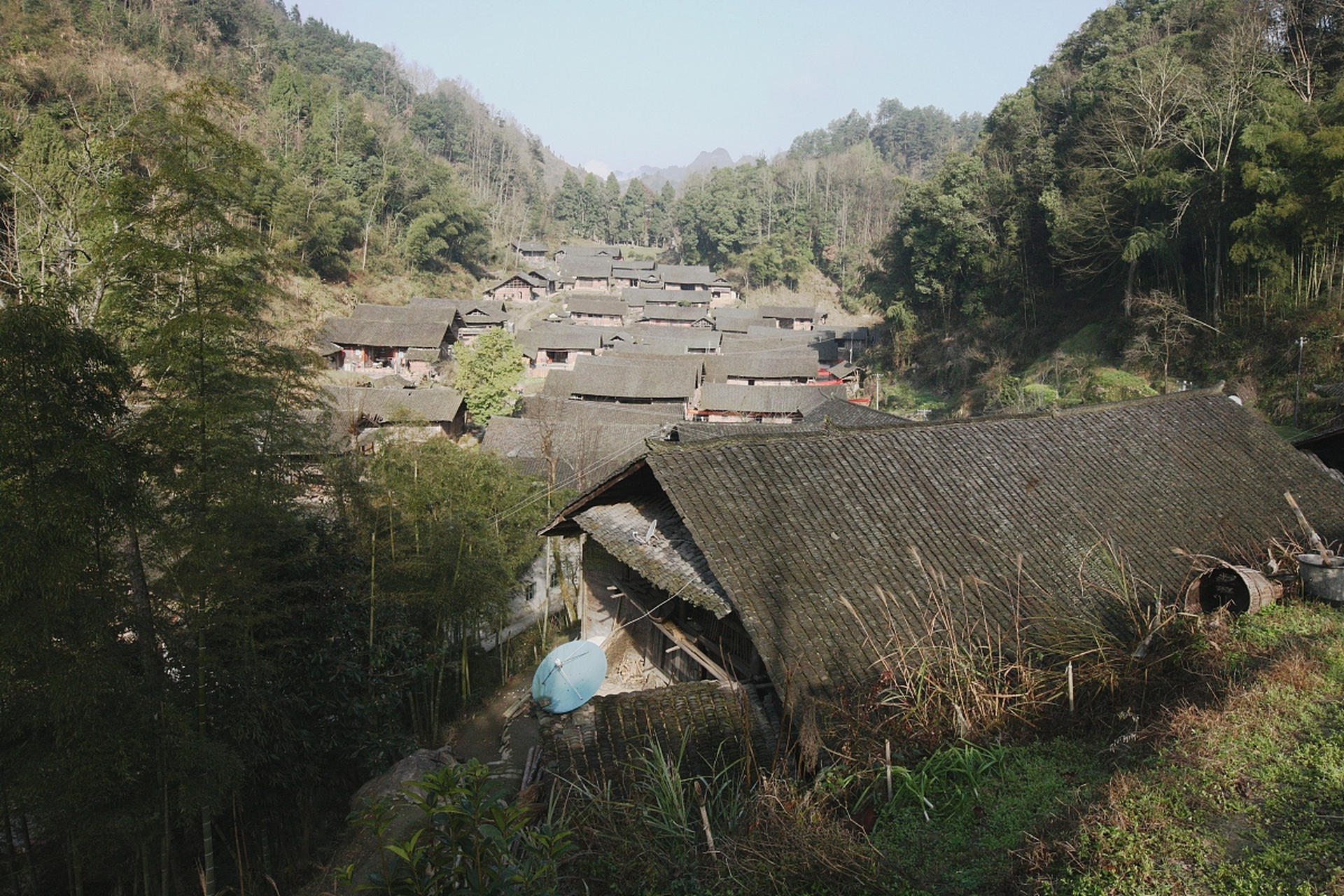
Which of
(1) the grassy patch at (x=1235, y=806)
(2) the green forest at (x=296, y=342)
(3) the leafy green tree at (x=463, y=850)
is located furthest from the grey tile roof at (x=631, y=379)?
(3) the leafy green tree at (x=463, y=850)

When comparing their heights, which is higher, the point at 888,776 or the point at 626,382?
the point at 626,382

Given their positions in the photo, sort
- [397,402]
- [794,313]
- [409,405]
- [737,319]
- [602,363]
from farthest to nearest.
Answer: [794,313], [737,319], [602,363], [397,402], [409,405]

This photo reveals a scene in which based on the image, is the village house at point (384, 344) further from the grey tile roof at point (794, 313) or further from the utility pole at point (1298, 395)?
the utility pole at point (1298, 395)

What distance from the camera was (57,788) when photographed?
16.7ft

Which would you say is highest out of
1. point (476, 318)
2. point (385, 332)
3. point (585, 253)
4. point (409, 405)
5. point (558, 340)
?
point (585, 253)

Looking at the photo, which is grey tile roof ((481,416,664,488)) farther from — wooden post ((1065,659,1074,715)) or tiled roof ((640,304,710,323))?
tiled roof ((640,304,710,323))

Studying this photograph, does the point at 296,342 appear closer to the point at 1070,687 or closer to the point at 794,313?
the point at 1070,687

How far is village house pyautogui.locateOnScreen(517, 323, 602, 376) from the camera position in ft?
129

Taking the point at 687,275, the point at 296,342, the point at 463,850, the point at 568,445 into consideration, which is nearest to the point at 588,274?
the point at 687,275

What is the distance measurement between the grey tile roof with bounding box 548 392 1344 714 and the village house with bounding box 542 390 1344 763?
0.02 meters

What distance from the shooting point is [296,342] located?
10.9 metres

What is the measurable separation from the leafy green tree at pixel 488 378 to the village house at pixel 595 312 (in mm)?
21365

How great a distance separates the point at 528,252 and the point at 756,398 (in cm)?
3911

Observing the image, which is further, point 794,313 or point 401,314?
point 794,313
